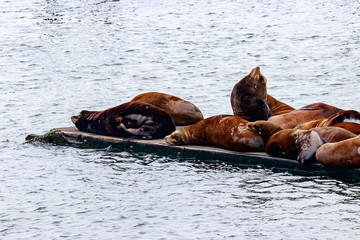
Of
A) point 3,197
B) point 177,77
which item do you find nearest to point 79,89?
point 177,77

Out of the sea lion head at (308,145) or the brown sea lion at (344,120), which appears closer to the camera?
the sea lion head at (308,145)

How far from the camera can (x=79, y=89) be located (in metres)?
24.9

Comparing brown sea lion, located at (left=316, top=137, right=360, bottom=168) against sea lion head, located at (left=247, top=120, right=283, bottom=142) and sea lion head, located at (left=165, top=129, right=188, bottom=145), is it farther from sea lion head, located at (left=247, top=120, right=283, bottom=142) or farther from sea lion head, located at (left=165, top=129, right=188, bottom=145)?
sea lion head, located at (left=165, top=129, right=188, bottom=145)

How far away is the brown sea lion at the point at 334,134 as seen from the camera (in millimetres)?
10500

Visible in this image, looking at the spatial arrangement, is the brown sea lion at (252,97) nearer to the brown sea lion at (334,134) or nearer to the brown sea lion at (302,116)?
the brown sea lion at (302,116)

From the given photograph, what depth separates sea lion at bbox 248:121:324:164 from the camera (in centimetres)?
1046

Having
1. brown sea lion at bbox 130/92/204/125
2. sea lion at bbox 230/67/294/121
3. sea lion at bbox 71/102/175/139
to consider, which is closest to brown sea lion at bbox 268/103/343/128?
sea lion at bbox 230/67/294/121

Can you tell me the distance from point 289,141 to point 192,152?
1577mm

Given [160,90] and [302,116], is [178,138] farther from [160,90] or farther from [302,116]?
[160,90]

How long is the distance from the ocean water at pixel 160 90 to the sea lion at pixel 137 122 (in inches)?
17.4

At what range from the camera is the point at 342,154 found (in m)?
10.2

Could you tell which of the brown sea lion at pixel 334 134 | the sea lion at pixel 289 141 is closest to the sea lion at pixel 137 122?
the sea lion at pixel 289 141

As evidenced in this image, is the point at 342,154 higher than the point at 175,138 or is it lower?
higher

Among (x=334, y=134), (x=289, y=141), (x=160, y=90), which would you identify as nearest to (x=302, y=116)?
(x=289, y=141)
